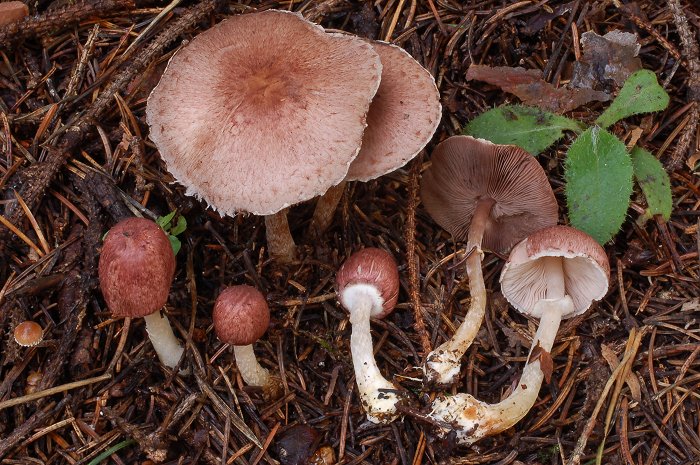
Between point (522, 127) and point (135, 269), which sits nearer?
point (135, 269)

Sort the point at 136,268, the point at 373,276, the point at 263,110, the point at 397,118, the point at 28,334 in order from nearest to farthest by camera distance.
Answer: the point at 136,268 < the point at 263,110 < the point at 28,334 < the point at 397,118 < the point at 373,276

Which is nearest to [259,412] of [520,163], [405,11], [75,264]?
[75,264]

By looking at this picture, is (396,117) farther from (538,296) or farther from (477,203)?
(538,296)

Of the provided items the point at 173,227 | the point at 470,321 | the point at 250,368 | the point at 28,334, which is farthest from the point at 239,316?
the point at 470,321

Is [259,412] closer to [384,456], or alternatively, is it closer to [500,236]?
[384,456]

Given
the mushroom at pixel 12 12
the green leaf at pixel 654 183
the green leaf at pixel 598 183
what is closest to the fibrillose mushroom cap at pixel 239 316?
the green leaf at pixel 598 183

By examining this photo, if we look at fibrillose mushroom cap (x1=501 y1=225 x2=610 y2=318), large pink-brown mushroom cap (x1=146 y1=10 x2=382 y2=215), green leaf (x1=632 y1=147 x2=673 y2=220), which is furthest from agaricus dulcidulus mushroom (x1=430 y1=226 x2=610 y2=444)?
large pink-brown mushroom cap (x1=146 y1=10 x2=382 y2=215)
